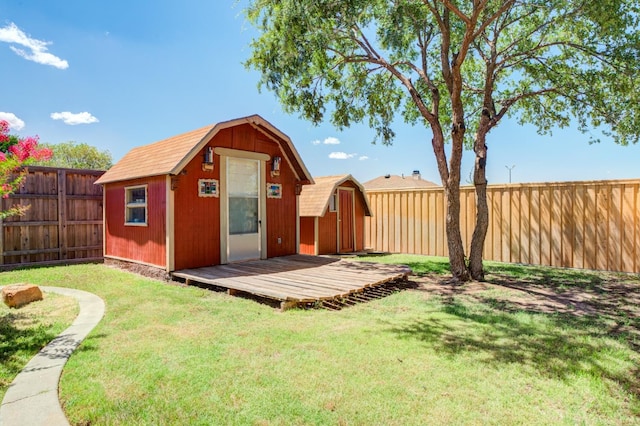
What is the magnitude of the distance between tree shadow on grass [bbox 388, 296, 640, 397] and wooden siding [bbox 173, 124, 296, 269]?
514 centimetres

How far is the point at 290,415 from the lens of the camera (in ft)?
7.88

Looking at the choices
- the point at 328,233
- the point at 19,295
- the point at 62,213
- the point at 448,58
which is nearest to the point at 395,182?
the point at 328,233

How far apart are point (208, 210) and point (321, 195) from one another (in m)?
4.54

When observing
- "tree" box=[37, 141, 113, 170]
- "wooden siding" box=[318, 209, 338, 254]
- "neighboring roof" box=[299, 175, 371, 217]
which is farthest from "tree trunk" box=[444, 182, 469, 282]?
"tree" box=[37, 141, 113, 170]

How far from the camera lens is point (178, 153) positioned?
24.8 ft

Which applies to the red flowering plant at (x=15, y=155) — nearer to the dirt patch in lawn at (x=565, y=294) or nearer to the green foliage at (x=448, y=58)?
the green foliage at (x=448, y=58)

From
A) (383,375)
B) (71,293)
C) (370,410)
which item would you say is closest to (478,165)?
(383,375)

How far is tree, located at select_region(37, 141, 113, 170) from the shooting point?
30734 millimetres

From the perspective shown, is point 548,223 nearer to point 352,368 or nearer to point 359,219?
point 359,219

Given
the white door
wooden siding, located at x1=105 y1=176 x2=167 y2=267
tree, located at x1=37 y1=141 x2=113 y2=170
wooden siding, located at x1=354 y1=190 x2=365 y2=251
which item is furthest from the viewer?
tree, located at x1=37 y1=141 x2=113 y2=170

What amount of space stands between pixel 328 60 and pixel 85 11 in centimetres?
748

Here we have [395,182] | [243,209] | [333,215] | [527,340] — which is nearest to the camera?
[527,340]

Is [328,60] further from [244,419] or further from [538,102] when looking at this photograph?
[244,419]

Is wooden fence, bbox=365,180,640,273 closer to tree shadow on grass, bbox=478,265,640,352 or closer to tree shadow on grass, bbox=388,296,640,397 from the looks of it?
tree shadow on grass, bbox=478,265,640,352
